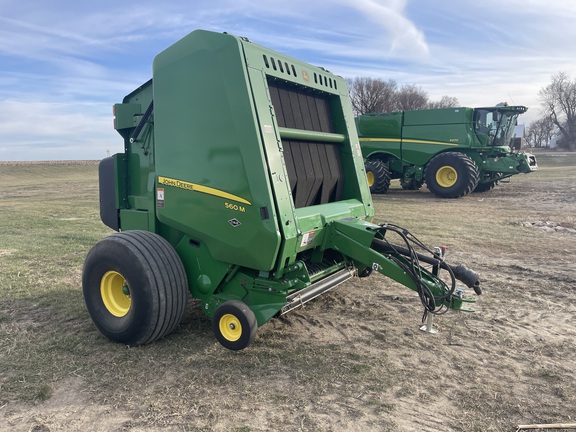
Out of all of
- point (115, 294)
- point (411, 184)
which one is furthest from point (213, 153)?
point (411, 184)

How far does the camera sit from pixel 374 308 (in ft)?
14.5

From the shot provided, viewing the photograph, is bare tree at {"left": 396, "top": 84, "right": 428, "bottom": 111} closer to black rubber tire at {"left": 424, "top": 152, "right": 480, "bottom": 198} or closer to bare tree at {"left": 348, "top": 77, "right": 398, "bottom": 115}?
bare tree at {"left": 348, "top": 77, "right": 398, "bottom": 115}

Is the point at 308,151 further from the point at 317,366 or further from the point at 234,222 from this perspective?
the point at 317,366

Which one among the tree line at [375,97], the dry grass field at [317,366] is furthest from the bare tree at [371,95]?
the dry grass field at [317,366]

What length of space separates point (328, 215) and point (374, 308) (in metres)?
1.22

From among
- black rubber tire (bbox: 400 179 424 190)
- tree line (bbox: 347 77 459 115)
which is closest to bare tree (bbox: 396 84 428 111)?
tree line (bbox: 347 77 459 115)

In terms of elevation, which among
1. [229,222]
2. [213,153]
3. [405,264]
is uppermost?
[213,153]

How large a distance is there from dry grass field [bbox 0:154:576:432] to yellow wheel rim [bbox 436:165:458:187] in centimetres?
898

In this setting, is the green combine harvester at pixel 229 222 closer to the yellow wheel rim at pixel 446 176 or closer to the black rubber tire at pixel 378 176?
the yellow wheel rim at pixel 446 176

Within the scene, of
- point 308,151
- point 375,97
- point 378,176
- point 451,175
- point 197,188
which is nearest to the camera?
point 197,188

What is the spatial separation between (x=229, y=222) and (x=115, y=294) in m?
1.29

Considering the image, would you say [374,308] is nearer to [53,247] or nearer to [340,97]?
[340,97]

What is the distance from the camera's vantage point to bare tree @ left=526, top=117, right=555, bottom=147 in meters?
74.4

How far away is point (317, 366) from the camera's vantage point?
326 centimetres
